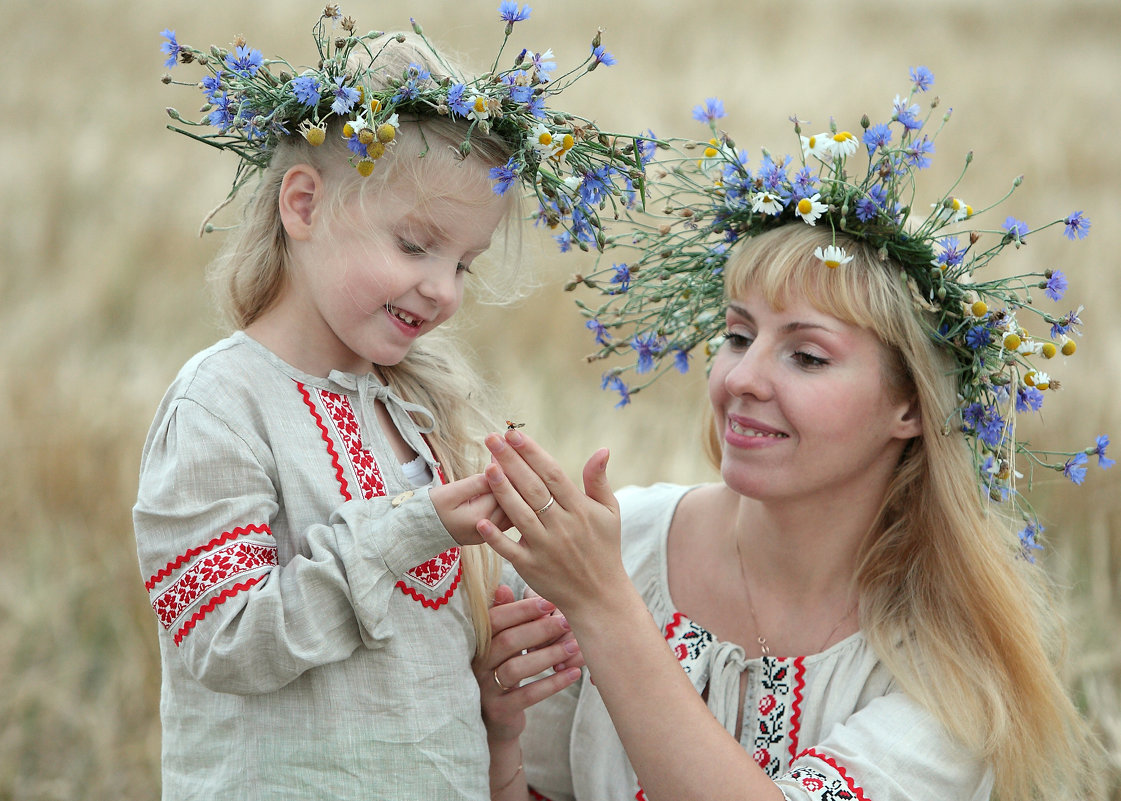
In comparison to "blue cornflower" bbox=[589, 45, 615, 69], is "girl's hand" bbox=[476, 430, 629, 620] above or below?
below

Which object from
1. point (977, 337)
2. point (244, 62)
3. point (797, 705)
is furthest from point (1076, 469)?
point (244, 62)

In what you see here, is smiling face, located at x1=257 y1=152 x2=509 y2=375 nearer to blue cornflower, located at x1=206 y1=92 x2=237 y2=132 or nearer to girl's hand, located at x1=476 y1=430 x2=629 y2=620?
blue cornflower, located at x1=206 y1=92 x2=237 y2=132

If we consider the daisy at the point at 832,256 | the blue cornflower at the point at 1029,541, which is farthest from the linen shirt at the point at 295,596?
the blue cornflower at the point at 1029,541

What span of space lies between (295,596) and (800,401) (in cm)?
124

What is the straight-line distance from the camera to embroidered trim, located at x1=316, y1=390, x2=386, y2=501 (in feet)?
7.16

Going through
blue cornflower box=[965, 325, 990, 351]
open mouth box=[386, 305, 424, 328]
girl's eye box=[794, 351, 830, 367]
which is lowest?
open mouth box=[386, 305, 424, 328]

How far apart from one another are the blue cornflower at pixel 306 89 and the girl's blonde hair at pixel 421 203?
17cm

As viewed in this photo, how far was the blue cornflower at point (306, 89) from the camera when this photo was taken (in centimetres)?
203

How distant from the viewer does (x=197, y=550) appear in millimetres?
1958

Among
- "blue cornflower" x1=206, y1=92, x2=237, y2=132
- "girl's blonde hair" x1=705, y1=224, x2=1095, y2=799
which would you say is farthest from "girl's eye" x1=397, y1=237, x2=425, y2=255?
"girl's blonde hair" x1=705, y1=224, x2=1095, y2=799

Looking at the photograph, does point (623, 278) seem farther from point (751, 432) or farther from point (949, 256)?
point (949, 256)

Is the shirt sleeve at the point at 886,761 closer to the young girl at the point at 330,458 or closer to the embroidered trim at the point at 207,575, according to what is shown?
the young girl at the point at 330,458

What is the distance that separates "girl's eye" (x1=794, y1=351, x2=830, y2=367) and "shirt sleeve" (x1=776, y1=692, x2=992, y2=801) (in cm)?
77

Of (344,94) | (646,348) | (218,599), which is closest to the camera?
(218,599)
